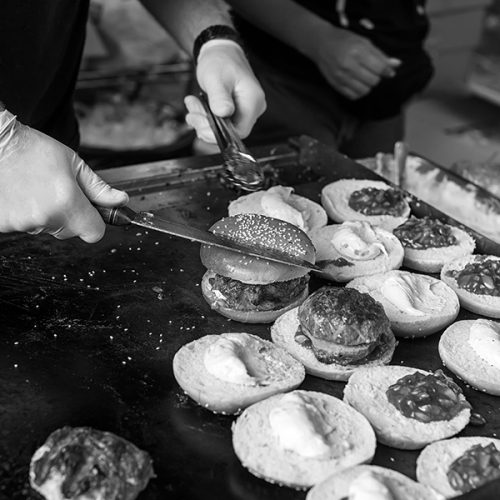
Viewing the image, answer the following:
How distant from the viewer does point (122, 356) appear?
254cm

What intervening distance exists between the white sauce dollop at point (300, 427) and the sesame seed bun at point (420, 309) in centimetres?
64

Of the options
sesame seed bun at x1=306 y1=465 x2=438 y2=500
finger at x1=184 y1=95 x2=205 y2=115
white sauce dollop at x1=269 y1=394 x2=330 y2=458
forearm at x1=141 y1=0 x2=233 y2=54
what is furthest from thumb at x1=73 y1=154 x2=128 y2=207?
forearm at x1=141 y1=0 x2=233 y2=54

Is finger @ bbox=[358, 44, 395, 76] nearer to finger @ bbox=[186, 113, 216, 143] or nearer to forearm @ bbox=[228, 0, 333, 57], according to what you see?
forearm @ bbox=[228, 0, 333, 57]

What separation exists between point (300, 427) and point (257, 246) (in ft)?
2.69

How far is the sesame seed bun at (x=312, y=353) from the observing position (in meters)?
2.52

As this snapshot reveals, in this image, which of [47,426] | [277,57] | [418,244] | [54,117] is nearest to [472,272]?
[418,244]

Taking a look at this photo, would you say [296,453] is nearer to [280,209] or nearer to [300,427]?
[300,427]

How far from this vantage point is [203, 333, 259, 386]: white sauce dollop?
238 cm

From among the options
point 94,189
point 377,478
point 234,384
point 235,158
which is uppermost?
point 94,189

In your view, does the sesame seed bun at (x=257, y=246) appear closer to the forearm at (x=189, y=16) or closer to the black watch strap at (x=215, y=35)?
the black watch strap at (x=215, y=35)

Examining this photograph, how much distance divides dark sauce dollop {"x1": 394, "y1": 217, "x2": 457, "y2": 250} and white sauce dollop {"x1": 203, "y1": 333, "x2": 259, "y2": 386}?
106 cm

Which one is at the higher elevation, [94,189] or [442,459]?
[94,189]

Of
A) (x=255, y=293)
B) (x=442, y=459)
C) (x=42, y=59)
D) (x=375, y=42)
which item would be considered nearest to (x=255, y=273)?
(x=255, y=293)

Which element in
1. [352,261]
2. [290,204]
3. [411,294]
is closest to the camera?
[411,294]
